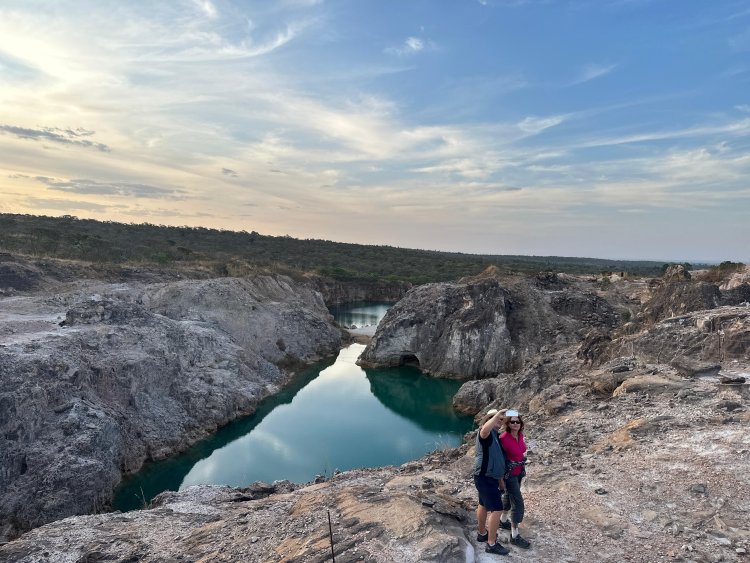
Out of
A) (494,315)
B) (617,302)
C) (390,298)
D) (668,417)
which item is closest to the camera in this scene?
(668,417)

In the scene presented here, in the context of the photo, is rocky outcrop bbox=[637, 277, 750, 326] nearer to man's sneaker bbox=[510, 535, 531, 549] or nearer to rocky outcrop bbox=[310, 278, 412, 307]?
man's sneaker bbox=[510, 535, 531, 549]

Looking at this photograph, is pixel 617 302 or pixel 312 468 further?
pixel 617 302

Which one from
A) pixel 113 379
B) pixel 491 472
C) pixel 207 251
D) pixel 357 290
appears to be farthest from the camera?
pixel 207 251

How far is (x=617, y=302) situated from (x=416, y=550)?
35.2 meters

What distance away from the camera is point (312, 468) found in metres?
18.7

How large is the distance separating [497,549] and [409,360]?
30.9 meters

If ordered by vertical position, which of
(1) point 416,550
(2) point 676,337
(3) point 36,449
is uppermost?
(2) point 676,337

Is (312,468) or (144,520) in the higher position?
(144,520)

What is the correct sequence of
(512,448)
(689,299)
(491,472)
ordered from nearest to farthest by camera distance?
1. (491,472)
2. (512,448)
3. (689,299)

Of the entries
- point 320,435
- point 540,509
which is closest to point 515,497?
point 540,509

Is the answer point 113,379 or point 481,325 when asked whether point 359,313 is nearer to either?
point 481,325

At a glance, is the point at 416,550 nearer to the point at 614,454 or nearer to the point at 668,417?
the point at 614,454

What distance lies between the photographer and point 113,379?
19.5 metres

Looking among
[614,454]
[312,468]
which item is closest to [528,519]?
[614,454]
